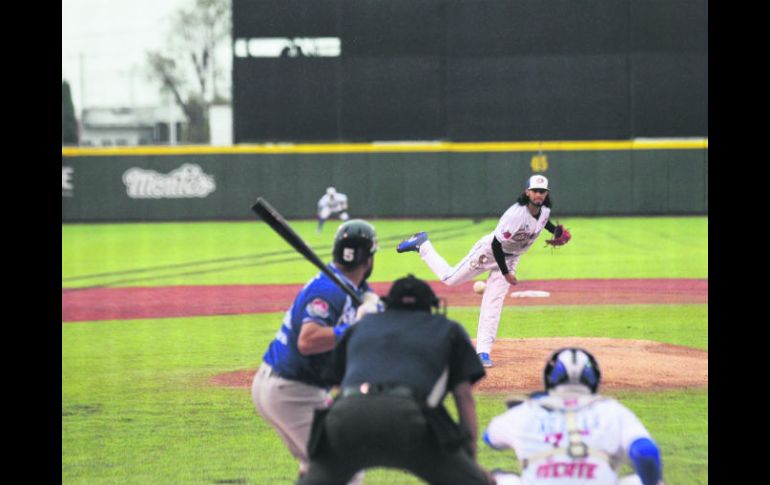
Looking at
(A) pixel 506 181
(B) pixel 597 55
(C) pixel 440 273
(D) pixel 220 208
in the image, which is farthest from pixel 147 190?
(C) pixel 440 273

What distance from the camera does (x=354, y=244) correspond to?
5875mm

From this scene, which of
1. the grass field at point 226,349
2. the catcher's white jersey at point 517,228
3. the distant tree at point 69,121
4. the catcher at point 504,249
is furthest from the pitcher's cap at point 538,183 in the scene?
the distant tree at point 69,121

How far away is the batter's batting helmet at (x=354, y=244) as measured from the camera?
5.87 m

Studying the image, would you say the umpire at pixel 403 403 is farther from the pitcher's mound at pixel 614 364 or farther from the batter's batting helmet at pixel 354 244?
the pitcher's mound at pixel 614 364

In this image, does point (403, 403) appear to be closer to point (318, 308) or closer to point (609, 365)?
point (318, 308)

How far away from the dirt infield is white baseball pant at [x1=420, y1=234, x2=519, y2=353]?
15.9 ft

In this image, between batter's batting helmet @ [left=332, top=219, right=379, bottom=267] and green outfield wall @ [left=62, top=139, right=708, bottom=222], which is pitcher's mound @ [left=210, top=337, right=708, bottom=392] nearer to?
batter's batting helmet @ [left=332, top=219, right=379, bottom=267]

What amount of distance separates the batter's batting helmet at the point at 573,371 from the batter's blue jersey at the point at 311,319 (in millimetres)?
1386

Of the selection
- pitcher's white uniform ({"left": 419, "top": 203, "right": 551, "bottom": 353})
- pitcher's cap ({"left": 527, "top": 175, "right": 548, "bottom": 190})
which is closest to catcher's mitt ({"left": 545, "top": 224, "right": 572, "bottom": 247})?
pitcher's white uniform ({"left": 419, "top": 203, "right": 551, "bottom": 353})

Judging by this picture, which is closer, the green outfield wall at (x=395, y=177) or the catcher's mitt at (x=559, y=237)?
the catcher's mitt at (x=559, y=237)

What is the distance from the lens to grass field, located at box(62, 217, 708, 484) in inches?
305

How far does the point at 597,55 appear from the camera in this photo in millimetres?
33250

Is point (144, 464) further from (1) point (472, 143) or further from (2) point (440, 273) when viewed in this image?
(1) point (472, 143)

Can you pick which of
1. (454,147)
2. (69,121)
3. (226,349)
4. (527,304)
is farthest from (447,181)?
(226,349)
